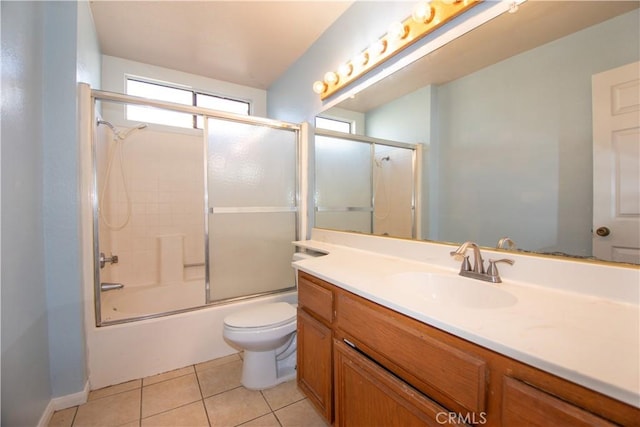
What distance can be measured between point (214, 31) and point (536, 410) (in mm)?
2734

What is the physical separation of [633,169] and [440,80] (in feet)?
2.74

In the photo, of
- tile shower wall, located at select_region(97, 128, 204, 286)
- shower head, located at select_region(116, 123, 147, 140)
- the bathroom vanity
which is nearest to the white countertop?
the bathroom vanity

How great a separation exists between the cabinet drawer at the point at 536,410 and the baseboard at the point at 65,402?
6.67ft

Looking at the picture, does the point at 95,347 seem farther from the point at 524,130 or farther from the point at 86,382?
the point at 524,130

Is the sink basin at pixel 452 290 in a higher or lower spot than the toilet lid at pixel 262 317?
higher

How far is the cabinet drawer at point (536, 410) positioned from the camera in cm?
49

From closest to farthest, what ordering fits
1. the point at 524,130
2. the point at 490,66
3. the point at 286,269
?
the point at 524,130, the point at 490,66, the point at 286,269

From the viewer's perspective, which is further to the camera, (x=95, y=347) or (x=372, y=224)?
(x=372, y=224)

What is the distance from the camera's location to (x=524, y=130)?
1023 millimetres

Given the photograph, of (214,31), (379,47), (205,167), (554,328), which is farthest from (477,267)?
(214,31)

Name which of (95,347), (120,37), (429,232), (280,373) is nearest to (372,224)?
(429,232)

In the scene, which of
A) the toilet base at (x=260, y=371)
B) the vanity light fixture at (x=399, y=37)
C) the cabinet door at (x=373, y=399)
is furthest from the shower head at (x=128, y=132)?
the cabinet door at (x=373, y=399)

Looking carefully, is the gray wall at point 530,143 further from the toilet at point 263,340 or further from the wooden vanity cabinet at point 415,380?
the toilet at point 263,340

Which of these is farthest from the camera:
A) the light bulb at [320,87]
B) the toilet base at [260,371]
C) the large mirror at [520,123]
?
the light bulb at [320,87]
